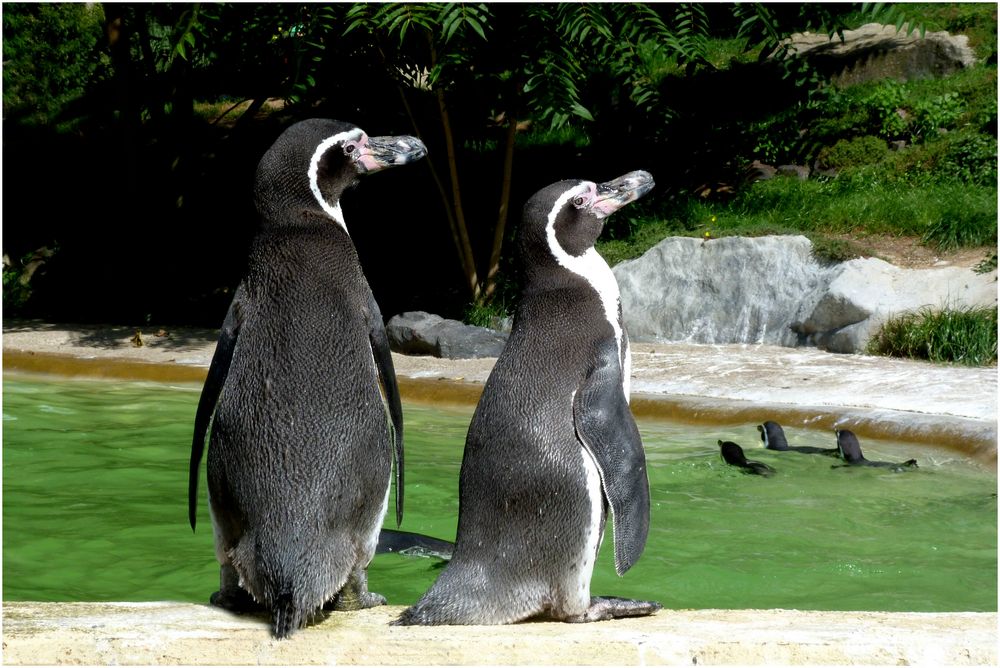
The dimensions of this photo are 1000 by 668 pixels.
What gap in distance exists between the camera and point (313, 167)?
8.59ft

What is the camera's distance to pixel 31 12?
49.9 feet

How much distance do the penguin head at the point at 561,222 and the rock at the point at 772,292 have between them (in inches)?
189

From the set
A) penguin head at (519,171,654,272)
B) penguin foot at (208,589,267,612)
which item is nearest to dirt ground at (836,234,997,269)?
penguin head at (519,171,654,272)

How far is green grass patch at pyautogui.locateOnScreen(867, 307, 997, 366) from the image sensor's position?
7.21 metres

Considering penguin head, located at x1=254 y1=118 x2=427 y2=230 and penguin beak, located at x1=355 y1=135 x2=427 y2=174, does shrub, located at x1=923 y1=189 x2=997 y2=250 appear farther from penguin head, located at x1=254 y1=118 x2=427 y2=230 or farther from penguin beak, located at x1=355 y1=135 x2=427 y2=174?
penguin head, located at x1=254 y1=118 x2=427 y2=230

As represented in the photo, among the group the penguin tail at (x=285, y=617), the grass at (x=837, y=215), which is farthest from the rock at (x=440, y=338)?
the penguin tail at (x=285, y=617)

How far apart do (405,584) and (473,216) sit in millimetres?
8639

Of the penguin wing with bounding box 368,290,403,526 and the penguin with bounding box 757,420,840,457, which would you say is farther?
the penguin with bounding box 757,420,840,457

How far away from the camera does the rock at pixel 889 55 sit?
12172mm

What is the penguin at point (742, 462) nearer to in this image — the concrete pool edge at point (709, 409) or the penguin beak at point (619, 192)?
the concrete pool edge at point (709, 409)

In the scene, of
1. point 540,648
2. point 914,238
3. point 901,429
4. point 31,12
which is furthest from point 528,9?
point 31,12

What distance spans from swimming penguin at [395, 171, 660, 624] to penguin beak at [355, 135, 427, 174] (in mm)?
527

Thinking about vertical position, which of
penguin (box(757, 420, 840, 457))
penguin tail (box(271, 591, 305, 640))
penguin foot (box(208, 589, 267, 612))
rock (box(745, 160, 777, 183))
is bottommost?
penguin (box(757, 420, 840, 457))

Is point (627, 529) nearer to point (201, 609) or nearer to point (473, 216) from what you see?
point (201, 609)
